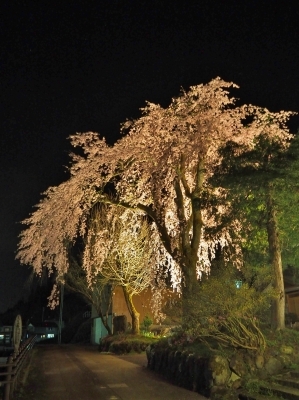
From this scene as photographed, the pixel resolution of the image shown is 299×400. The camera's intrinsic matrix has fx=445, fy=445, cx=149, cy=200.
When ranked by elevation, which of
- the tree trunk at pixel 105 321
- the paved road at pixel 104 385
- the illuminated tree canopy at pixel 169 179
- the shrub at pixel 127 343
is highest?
the illuminated tree canopy at pixel 169 179

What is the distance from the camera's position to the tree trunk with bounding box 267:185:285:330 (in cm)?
1266

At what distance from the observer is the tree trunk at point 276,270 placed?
1266 cm

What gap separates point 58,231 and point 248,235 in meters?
6.87

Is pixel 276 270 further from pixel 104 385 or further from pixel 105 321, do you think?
pixel 105 321

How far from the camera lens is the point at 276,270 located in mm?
13055

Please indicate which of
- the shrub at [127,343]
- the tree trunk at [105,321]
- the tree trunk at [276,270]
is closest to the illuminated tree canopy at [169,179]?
the tree trunk at [276,270]

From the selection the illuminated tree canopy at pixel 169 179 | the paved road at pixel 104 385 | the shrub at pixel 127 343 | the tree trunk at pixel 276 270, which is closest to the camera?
the paved road at pixel 104 385

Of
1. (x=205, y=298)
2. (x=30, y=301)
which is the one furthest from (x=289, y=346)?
(x=30, y=301)

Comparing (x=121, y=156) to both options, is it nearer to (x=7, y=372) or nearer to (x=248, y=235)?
(x=248, y=235)

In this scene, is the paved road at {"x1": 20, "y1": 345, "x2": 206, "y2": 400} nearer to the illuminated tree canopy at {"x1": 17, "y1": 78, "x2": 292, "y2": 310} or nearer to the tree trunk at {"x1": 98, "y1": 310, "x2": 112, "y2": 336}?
the illuminated tree canopy at {"x1": 17, "y1": 78, "x2": 292, "y2": 310}

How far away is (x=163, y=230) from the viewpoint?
16.2m

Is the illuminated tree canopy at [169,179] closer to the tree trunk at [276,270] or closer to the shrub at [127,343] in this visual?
the tree trunk at [276,270]

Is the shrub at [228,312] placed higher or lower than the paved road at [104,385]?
higher

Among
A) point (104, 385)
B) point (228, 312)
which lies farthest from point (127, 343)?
point (228, 312)
